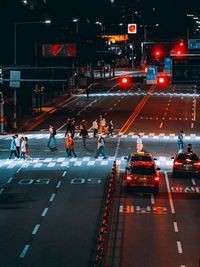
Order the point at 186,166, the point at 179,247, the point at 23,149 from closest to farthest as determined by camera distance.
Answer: the point at 179,247 → the point at 186,166 → the point at 23,149

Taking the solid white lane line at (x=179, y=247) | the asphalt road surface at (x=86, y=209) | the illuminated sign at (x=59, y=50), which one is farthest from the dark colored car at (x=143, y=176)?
the illuminated sign at (x=59, y=50)

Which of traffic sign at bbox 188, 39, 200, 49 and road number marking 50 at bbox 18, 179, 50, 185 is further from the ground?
traffic sign at bbox 188, 39, 200, 49

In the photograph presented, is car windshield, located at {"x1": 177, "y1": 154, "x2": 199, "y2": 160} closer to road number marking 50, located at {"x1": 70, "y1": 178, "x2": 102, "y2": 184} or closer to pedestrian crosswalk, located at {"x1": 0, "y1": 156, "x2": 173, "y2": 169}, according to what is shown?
pedestrian crosswalk, located at {"x1": 0, "y1": 156, "x2": 173, "y2": 169}

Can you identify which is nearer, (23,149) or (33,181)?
(33,181)

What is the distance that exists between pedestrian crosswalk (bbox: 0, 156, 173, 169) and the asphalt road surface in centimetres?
5

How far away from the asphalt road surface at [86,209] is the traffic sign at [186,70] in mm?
4613

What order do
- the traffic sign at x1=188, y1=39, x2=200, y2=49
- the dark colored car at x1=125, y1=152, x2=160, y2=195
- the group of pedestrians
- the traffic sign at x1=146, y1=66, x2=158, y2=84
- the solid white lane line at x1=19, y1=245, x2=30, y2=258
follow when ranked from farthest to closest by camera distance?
the traffic sign at x1=146, y1=66, x2=158, y2=84
the traffic sign at x1=188, y1=39, x2=200, y2=49
the group of pedestrians
the dark colored car at x1=125, y1=152, x2=160, y2=195
the solid white lane line at x1=19, y1=245, x2=30, y2=258

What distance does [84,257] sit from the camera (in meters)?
22.3

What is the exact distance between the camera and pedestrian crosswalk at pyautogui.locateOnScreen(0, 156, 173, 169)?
141 feet

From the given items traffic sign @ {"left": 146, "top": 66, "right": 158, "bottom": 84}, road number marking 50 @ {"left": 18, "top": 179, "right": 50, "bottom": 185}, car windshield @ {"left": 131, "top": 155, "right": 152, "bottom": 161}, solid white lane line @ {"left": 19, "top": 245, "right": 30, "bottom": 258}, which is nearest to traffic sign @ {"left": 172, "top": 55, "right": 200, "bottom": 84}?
car windshield @ {"left": 131, "top": 155, "right": 152, "bottom": 161}

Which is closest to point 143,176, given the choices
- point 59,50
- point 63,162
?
point 63,162

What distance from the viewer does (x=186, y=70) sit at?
3794 centimetres

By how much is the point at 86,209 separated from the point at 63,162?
14421mm

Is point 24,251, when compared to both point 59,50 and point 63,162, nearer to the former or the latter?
point 63,162
